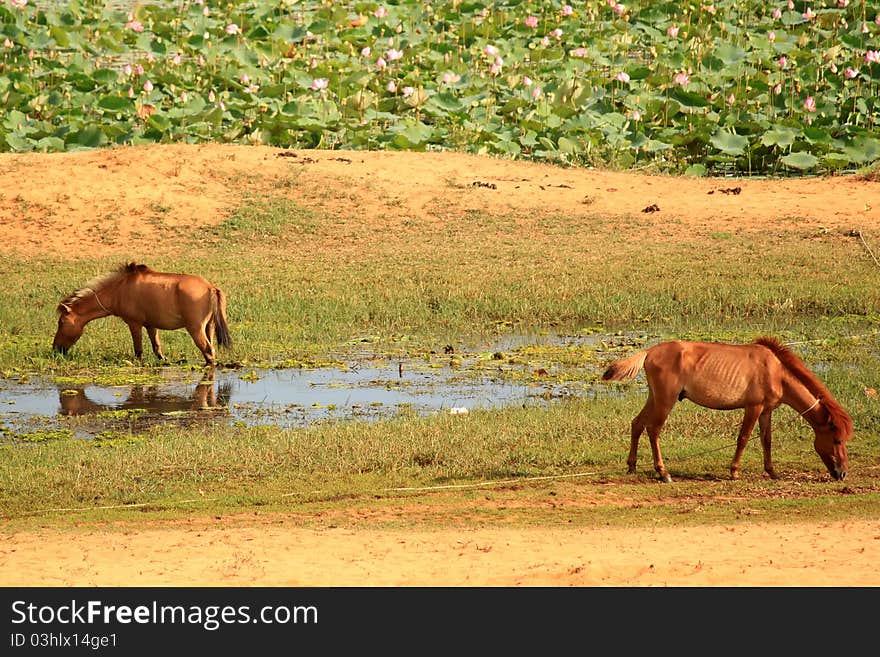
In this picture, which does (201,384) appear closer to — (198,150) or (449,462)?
(449,462)

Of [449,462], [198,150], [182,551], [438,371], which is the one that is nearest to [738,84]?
[198,150]

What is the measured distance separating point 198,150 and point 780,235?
28.3ft

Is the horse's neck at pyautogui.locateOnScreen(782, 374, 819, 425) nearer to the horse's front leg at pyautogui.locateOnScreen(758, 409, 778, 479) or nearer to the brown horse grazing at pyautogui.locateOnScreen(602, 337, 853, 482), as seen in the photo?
the brown horse grazing at pyautogui.locateOnScreen(602, 337, 853, 482)

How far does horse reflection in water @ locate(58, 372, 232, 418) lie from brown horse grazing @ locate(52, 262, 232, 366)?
756 millimetres

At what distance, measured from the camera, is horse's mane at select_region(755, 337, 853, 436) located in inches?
368

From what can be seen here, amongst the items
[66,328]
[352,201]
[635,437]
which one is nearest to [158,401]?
[66,328]

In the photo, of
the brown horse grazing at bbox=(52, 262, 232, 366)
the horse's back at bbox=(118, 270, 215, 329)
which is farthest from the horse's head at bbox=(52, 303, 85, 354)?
the horse's back at bbox=(118, 270, 215, 329)

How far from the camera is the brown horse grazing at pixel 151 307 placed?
13.6m

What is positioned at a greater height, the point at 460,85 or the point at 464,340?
the point at 460,85

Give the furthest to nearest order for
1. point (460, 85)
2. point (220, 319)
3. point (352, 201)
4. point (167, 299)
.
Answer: point (460, 85), point (352, 201), point (167, 299), point (220, 319)

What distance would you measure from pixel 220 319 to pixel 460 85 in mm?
12209

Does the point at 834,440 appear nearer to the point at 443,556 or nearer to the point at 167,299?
the point at 443,556

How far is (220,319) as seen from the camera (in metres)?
13.6

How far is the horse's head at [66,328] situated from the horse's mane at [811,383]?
707 centimetres
